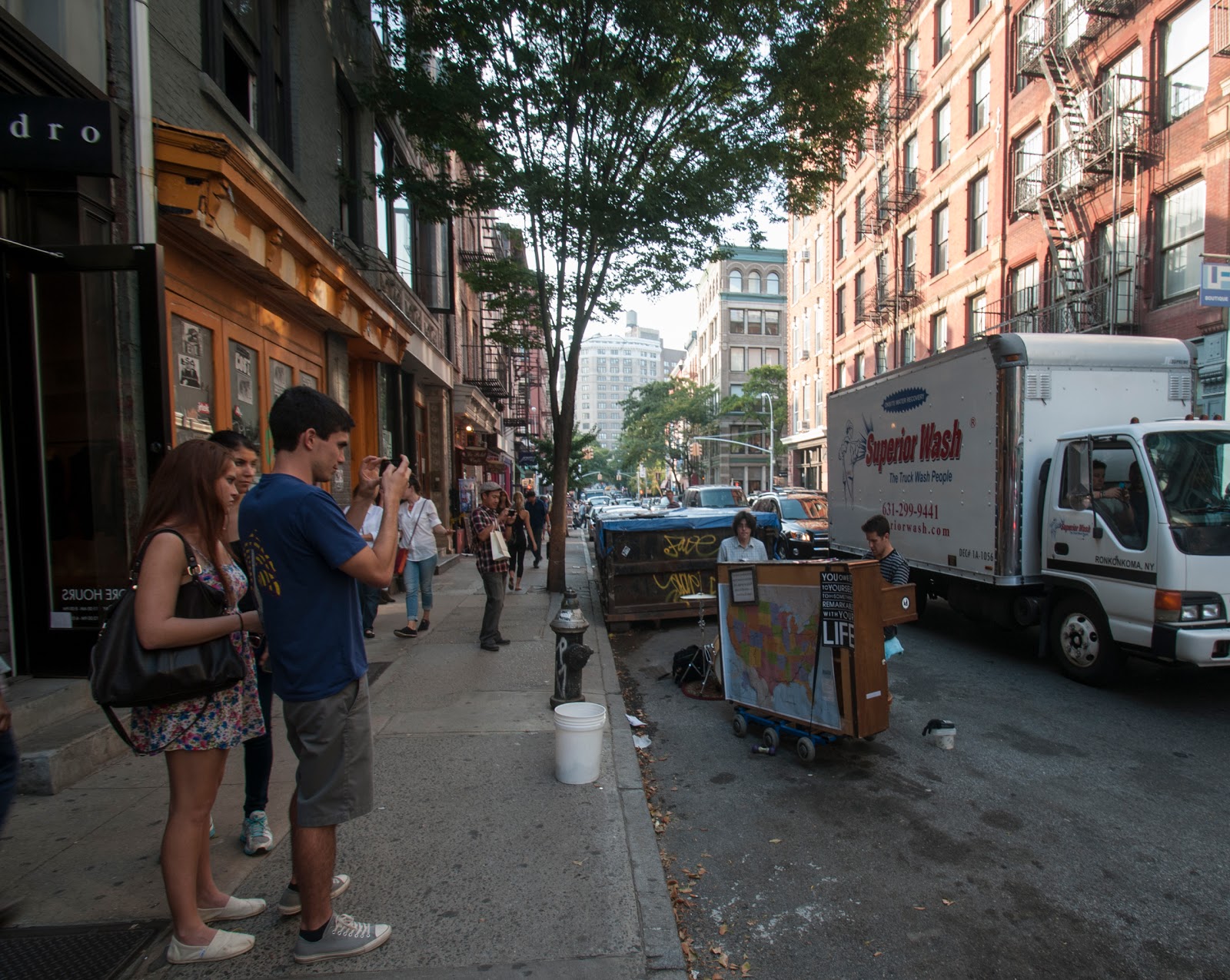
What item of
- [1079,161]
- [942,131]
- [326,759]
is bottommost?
[326,759]

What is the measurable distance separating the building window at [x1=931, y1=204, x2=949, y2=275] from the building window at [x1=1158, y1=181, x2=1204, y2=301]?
9904mm

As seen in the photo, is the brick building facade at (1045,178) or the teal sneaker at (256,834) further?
the brick building facade at (1045,178)

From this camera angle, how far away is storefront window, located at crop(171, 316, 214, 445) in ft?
21.6

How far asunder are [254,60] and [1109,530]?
33.8ft

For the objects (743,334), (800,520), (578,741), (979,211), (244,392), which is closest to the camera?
(578,741)

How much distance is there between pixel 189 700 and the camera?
263cm

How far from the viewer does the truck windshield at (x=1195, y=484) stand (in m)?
5.93

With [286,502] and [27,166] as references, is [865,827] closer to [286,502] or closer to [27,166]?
[286,502]

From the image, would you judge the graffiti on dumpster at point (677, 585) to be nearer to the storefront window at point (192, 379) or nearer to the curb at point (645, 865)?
the curb at point (645, 865)

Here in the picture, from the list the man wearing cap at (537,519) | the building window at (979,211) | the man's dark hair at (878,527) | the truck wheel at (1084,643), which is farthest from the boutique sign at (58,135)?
the building window at (979,211)

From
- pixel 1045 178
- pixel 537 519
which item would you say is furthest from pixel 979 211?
pixel 537 519

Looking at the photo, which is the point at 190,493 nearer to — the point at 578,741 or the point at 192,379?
the point at 578,741

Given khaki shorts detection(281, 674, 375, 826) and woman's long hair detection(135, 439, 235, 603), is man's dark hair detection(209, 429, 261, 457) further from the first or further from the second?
khaki shorts detection(281, 674, 375, 826)

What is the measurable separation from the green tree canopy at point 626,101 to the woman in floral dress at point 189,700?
8401 mm
